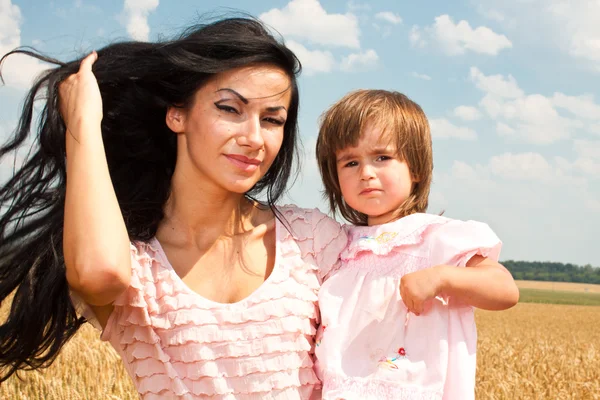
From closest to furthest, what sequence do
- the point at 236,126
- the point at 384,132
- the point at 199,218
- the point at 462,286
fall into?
the point at 462,286
the point at 236,126
the point at 384,132
the point at 199,218

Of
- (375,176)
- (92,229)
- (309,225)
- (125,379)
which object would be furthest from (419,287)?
(125,379)

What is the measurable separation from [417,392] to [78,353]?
4355 mm

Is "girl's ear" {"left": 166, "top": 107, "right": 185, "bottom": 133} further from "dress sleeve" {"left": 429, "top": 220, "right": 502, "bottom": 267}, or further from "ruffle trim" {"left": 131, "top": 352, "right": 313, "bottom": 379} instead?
"dress sleeve" {"left": 429, "top": 220, "right": 502, "bottom": 267}

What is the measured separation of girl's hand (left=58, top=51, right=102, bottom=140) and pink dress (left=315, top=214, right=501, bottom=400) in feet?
3.66

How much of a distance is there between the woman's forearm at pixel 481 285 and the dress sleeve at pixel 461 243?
54 millimetres

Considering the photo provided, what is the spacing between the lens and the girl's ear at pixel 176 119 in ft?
9.63

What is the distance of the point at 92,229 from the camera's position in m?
2.33

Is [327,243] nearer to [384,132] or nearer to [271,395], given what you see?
[384,132]

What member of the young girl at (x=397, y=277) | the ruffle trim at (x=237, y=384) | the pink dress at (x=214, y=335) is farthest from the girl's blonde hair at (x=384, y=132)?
the ruffle trim at (x=237, y=384)

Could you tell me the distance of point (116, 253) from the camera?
237 cm

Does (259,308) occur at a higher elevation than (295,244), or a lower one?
lower

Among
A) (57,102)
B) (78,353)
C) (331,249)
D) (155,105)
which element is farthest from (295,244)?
(78,353)

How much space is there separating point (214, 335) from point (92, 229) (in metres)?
0.62

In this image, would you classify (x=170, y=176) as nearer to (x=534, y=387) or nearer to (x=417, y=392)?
(x=417, y=392)
